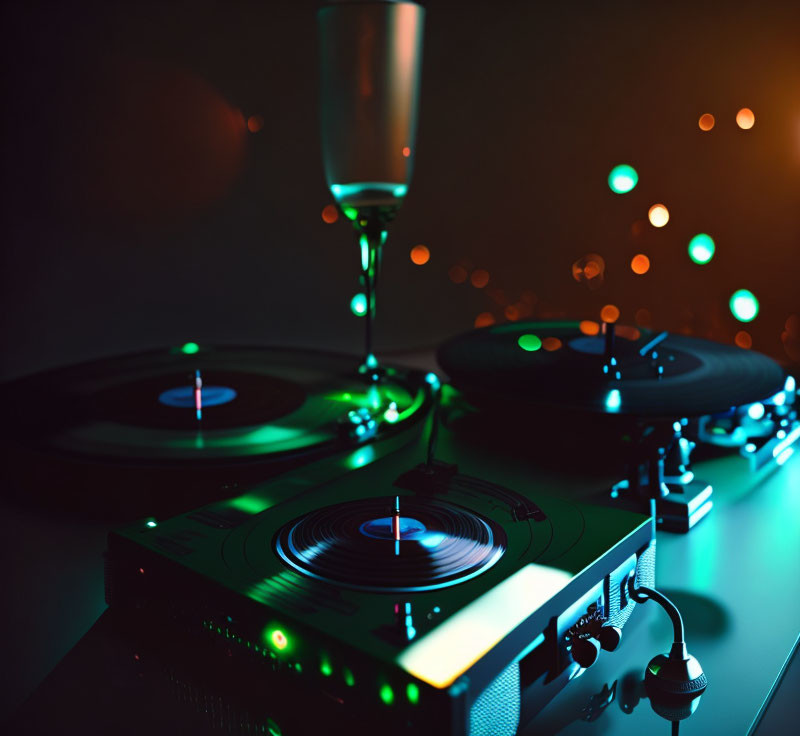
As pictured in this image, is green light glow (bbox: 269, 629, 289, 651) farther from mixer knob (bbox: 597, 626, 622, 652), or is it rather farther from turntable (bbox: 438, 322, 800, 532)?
turntable (bbox: 438, 322, 800, 532)

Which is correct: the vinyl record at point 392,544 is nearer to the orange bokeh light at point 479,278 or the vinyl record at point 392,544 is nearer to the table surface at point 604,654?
the table surface at point 604,654

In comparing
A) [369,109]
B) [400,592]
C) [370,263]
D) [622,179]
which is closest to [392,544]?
[400,592]

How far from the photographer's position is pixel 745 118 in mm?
1438

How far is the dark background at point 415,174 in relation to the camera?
1.30 meters

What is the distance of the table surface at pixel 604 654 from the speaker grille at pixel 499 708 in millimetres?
36

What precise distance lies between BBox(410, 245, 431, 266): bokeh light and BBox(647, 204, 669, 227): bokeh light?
44 centimetres

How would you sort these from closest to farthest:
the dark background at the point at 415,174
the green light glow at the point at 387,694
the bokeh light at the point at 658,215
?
the green light glow at the point at 387,694, the dark background at the point at 415,174, the bokeh light at the point at 658,215

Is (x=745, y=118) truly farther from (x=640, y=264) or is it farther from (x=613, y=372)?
(x=613, y=372)

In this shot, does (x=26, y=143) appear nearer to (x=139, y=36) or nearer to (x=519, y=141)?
(x=139, y=36)

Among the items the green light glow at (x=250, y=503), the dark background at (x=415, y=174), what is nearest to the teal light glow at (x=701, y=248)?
the dark background at (x=415, y=174)

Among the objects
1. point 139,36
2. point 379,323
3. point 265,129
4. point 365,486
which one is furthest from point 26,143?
point 365,486

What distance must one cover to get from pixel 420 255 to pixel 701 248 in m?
0.55

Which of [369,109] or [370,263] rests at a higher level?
[369,109]

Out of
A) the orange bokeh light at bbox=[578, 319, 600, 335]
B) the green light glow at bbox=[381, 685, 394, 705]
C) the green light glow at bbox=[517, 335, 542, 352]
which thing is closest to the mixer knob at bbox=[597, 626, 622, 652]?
the green light glow at bbox=[381, 685, 394, 705]
